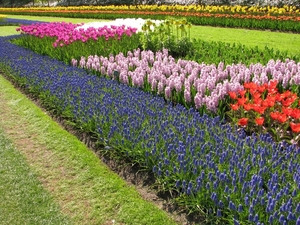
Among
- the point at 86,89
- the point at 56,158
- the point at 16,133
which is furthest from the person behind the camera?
the point at 86,89

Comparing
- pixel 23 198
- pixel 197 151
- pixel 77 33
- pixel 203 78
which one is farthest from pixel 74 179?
pixel 77 33

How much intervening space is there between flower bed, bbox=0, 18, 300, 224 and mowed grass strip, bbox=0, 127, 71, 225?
3.31 feet

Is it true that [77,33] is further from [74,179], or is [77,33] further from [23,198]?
[23,198]

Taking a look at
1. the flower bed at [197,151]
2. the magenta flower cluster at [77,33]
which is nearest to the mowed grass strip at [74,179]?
the flower bed at [197,151]

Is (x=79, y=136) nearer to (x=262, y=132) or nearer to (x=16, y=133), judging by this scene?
(x=16, y=133)

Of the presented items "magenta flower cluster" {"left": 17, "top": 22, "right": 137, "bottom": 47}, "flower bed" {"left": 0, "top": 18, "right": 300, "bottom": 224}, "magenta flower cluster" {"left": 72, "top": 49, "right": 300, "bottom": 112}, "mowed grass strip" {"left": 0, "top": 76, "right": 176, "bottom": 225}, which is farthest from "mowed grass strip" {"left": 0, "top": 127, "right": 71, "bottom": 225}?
"magenta flower cluster" {"left": 17, "top": 22, "right": 137, "bottom": 47}

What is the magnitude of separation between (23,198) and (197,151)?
201cm

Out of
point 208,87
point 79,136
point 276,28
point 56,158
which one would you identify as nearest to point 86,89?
point 79,136

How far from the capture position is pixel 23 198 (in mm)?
3855

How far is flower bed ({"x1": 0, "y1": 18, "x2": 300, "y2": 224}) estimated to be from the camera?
9.46 feet

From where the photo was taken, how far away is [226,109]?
5141 mm

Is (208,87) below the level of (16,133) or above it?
above

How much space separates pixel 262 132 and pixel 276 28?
12783 mm

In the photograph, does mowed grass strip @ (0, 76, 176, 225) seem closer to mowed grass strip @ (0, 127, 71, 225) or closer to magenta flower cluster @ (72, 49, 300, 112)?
mowed grass strip @ (0, 127, 71, 225)
